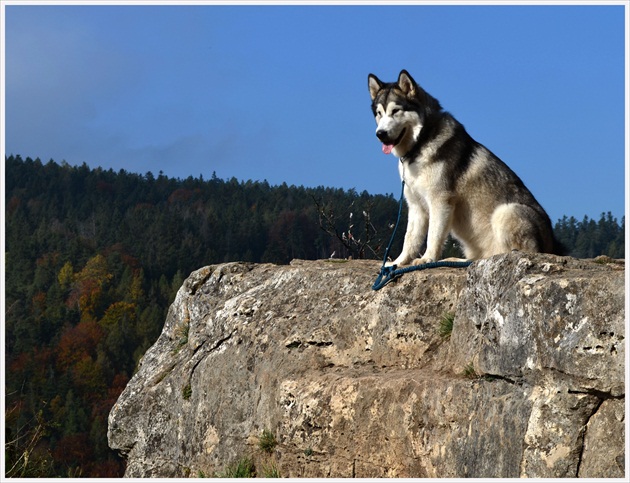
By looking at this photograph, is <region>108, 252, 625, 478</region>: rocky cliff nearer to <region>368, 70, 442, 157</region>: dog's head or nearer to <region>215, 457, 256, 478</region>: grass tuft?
<region>215, 457, 256, 478</region>: grass tuft

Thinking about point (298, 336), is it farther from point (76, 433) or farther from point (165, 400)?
point (76, 433)

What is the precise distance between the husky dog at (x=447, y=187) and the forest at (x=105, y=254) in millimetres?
51425

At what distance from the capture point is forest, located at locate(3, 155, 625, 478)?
3371 inches

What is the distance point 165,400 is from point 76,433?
74.0 metres

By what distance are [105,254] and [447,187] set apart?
116 m

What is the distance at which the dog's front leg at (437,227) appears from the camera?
31.2 ft

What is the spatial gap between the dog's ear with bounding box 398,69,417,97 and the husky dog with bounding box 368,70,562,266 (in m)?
0.01

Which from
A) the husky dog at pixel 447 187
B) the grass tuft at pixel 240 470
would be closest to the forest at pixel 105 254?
the husky dog at pixel 447 187

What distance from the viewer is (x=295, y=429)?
27.6ft

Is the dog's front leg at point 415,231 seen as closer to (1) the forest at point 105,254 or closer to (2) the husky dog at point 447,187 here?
(2) the husky dog at point 447,187

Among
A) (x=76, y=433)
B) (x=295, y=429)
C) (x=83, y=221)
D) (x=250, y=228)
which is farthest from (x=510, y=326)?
(x=83, y=221)

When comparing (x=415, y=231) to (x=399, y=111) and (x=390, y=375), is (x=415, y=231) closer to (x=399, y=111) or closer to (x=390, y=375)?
(x=399, y=111)

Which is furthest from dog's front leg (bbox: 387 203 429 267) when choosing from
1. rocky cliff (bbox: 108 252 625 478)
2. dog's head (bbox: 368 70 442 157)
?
dog's head (bbox: 368 70 442 157)

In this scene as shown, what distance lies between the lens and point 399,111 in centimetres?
967
